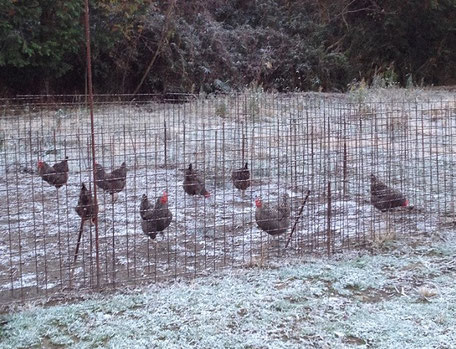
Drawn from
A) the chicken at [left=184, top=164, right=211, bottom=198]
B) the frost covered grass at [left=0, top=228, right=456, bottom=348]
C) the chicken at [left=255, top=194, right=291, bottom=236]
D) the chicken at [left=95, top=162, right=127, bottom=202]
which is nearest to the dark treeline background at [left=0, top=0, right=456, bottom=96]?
the chicken at [left=95, top=162, right=127, bottom=202]

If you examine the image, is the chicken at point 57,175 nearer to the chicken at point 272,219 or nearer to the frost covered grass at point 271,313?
the chicken at point 272,219

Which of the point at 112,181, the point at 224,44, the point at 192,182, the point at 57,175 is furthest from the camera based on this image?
the point at 224,44

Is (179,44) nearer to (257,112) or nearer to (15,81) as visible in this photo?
(15,81)

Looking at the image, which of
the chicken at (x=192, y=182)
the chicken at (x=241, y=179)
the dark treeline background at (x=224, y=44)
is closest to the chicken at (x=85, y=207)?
the chicken at (x=192, y=182)

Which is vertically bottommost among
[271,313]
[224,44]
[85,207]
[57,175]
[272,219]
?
[271,313]

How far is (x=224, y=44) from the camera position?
53.6 feet

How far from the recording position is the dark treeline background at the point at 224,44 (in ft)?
42.4

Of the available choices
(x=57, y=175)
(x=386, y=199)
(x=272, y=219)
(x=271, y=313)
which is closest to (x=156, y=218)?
(x=272, y=219)

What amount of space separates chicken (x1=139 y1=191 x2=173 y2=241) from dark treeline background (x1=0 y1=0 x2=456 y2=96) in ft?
29.2

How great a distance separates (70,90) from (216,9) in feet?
19.3

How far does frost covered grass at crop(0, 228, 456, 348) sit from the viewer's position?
290cm

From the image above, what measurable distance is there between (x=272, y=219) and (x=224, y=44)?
41.8ft

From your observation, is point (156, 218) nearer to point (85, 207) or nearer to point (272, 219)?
point (85, 207)

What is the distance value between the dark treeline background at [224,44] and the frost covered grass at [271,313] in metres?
9.92
